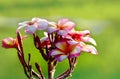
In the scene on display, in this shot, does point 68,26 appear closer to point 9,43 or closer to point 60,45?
point 60,45

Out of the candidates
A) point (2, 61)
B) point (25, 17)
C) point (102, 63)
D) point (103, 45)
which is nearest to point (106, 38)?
point (103, 45)

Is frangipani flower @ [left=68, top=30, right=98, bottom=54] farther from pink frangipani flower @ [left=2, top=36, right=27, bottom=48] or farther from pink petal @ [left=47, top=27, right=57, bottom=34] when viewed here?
pink frangipani flower @ [left=2, top=36, right=27, bottom=48]

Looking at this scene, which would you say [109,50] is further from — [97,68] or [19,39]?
[19,39]

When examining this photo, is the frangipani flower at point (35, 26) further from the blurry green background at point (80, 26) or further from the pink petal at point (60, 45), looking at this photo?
the blurry green background at point (80, 26)

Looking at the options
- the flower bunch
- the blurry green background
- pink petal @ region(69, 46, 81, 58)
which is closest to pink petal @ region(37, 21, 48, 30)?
the flower bunch

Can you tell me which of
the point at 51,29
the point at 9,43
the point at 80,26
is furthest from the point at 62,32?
the point at 80,26

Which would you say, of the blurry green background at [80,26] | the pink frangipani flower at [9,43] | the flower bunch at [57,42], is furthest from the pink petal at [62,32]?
the blurry green background at [80,26]
